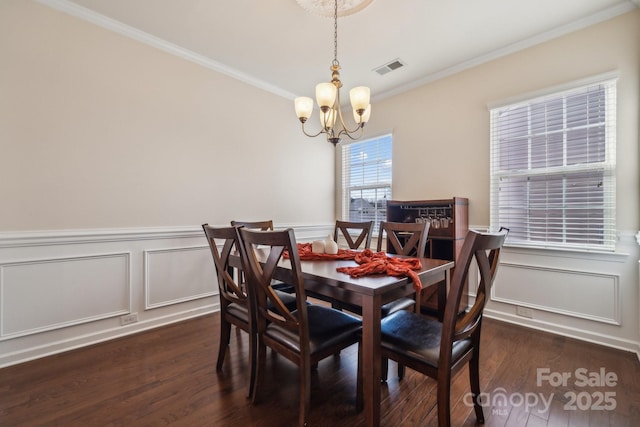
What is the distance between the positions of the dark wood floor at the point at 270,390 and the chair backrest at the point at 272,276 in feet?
1.75

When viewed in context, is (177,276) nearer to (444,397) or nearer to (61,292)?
(61,292)

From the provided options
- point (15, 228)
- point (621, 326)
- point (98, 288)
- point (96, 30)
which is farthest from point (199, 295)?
point (621, 326)

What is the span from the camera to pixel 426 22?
2.50 meters

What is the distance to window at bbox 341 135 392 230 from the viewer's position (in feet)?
13.4

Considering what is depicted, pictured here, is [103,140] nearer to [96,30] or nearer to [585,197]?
[96,30]

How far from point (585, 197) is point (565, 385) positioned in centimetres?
161

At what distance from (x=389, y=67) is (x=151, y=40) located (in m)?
2.52

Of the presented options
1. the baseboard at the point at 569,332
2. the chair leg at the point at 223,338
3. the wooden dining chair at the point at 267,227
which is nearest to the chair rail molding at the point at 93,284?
the wooden dining chair at the point at 267,227

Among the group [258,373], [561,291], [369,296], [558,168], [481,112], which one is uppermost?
[481,112]

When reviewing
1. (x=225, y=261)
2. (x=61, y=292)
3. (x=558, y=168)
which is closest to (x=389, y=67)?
(x=558, y=168)

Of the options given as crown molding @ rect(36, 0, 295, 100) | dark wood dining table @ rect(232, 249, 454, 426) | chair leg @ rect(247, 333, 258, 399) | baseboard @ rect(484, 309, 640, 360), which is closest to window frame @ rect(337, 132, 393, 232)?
crown molding @ rect(36, 0, 295, 100)

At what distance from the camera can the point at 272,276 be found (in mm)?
1528

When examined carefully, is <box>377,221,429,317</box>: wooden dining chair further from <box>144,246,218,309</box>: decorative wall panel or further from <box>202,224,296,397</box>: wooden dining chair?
<box>144,246,218,309</box>: decorative wall panel

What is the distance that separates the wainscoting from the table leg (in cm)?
225
